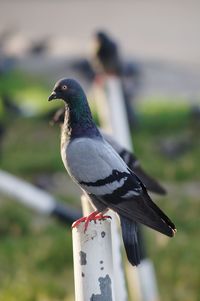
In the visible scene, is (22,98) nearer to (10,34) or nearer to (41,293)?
(10,34)

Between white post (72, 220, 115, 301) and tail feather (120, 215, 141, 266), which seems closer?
white post (72, 220, 115, 301)

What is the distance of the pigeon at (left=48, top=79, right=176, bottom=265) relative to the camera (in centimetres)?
358

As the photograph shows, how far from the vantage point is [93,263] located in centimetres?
329

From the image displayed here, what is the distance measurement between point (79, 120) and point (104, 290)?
785mm

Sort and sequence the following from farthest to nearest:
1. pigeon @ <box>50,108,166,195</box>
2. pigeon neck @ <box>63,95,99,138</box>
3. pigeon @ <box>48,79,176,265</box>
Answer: pigeon @ <box>50,108,166,195</box>
pigeon neck @ <box>63,95,99,138</box>
pigeon @ <box>48,79,176,265</box>

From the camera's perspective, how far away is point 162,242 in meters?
6.75

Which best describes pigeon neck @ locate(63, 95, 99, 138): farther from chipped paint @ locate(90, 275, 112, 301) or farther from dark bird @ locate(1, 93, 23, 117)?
dark bird @ locate(1, 93, 23, 117)

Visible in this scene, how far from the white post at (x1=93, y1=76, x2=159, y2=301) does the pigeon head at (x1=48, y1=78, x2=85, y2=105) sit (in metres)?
1.68

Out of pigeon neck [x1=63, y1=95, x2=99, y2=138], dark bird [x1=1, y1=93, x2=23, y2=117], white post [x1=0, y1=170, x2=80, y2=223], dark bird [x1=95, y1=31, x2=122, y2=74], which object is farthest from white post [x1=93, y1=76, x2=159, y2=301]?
dark bird [x1=1, y1=93, x2=23, y2=117]

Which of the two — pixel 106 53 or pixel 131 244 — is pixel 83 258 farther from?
pixel 106 53

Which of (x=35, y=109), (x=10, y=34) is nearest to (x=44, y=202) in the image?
(x=35, y=109)

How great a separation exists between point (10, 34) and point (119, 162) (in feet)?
32.6

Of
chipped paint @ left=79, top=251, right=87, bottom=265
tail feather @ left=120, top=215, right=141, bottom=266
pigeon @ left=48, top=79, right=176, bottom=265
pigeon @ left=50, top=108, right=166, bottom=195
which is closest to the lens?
chipped paint @ left=79, top=251, right=87, bottom=265

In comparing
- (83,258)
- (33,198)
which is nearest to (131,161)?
(33,198)
